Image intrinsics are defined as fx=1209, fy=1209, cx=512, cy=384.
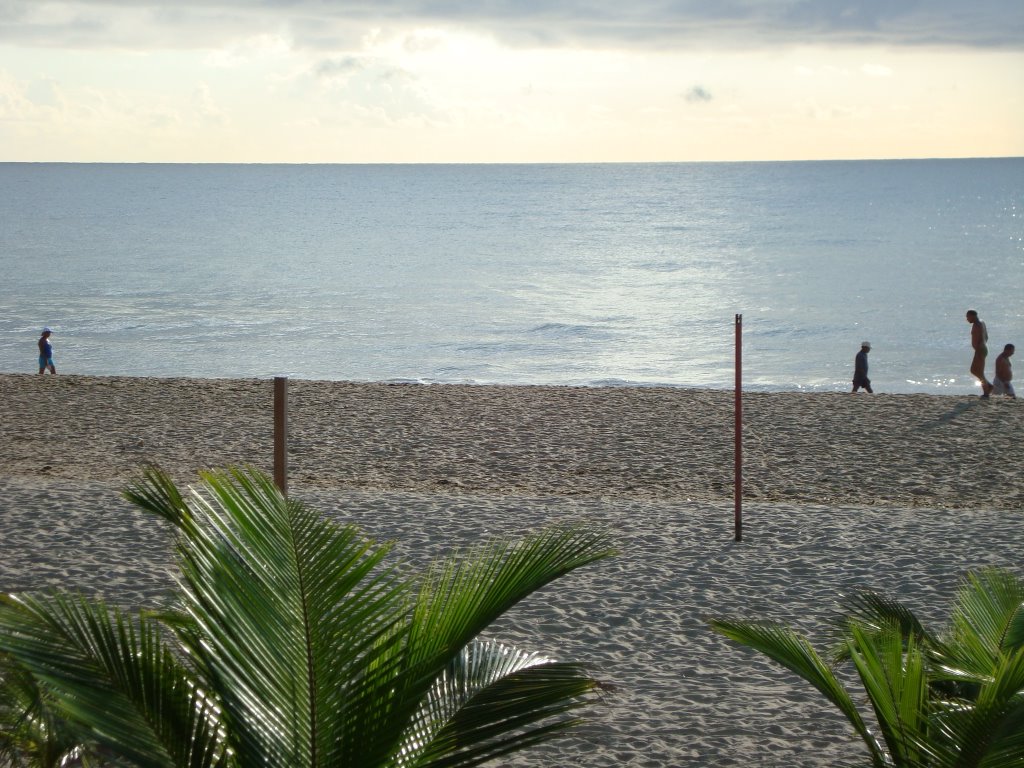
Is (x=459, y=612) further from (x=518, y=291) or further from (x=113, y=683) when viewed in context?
(x=518, y=291)

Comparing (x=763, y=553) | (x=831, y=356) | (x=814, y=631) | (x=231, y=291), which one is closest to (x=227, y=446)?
(x=763, y=553)

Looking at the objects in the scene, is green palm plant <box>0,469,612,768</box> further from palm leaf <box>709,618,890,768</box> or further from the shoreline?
the shoreline

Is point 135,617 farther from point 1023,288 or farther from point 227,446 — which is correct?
point 1023,288

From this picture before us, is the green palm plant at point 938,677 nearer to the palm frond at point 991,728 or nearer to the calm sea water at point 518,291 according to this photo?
the palm frond at point 991,728

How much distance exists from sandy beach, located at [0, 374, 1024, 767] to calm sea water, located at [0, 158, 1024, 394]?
48.9 feet

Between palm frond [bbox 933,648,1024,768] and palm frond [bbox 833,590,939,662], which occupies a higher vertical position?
palm frond [bbox 833,590,939,662]

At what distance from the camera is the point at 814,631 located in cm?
679

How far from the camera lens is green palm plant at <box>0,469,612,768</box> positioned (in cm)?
304

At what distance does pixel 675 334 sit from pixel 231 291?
21.1 m

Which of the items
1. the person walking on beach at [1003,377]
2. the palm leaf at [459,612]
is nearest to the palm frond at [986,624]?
the palm leaf at [459,612]

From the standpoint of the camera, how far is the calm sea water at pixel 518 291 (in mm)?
33250

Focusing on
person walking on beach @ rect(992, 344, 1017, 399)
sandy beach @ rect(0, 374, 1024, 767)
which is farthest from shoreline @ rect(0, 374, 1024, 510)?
person walking on beach @ rect(992, 344, 1017, 399)

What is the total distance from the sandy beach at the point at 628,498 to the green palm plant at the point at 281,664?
1436mm

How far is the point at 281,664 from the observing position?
3156mm
